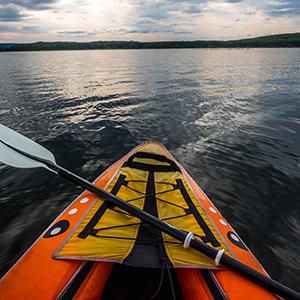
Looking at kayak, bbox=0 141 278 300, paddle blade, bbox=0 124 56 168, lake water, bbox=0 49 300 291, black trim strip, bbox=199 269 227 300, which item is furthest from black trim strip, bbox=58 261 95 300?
paddle blade, bbox=0 124 56 168

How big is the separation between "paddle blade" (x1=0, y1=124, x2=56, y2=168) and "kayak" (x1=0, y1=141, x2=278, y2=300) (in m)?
1.51

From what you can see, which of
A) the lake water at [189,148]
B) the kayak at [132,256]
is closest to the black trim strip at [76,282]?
the kayak at [132,256]

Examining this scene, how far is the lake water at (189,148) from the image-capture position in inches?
197

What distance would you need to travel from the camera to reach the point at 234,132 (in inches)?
417

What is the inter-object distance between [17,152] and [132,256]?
366 centimetres

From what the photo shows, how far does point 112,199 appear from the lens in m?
3.92

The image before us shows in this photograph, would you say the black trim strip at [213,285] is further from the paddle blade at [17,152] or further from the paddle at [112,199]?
the paddle blade at [17,152]

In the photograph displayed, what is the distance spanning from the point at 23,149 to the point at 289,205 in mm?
6375

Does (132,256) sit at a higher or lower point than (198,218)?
higher

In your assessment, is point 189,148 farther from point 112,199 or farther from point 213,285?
point 213,285

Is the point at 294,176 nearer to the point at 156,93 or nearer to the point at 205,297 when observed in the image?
the point at 205,297

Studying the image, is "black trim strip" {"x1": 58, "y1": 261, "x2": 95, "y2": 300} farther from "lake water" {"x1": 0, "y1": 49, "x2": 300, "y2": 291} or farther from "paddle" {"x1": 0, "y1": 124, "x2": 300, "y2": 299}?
"lake water" {"x1": 0, "y1": 49, "x2": 300, "y2": 291}

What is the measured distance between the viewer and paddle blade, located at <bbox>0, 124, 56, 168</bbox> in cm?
486

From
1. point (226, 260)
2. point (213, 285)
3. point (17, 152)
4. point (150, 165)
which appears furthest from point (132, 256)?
point (17, 152)
